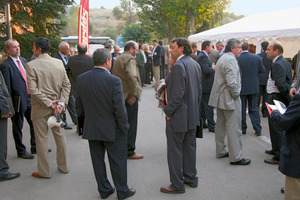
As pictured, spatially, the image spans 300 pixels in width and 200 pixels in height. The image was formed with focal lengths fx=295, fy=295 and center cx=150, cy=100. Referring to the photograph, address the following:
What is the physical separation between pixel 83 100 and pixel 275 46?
11.2 ft

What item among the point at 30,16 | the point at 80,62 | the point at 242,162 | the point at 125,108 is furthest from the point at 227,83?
the point at 30,16

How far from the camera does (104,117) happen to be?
3.49 metres

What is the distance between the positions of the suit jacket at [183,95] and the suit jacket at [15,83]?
108 inches

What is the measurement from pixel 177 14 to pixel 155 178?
2842cm

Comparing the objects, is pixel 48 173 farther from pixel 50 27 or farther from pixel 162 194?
pixel 50 27

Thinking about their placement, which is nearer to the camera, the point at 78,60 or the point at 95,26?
the point at 78,60

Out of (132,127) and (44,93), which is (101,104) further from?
(132,127)

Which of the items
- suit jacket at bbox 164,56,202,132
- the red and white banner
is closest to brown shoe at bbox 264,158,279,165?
suit jacket at bbox 164,56,202,132

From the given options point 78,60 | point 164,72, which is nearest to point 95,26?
point 164,72

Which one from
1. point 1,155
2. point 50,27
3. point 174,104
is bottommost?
point 1,155

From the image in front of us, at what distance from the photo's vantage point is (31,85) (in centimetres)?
415

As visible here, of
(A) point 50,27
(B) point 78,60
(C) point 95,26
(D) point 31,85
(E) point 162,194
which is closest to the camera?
(E) point 162,194

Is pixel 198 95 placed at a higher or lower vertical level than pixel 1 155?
higher

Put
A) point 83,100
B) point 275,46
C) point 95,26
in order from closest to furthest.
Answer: point 83,100 → point 275,46 → point 95,26
